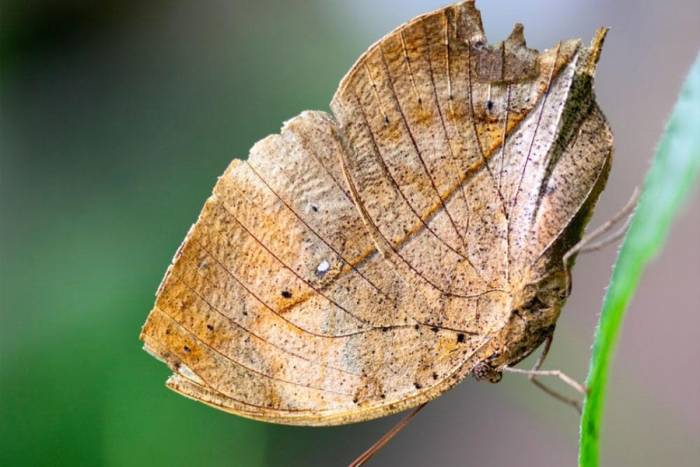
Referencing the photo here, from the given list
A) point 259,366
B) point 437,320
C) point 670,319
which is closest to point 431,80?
point 437,320

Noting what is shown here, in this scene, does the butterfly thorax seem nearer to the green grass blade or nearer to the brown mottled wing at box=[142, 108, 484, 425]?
the brown mottled wing at box=[142, 108, 484, 425]

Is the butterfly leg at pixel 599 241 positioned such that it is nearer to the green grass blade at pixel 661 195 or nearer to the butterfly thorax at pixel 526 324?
the butterfly thorax at pixel 526 324

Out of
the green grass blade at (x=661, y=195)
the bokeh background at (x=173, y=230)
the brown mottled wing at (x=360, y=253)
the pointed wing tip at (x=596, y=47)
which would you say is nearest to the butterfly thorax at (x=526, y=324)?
the brown mottled wing at (x=360, y=253)

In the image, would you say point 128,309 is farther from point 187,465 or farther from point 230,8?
point 230,8

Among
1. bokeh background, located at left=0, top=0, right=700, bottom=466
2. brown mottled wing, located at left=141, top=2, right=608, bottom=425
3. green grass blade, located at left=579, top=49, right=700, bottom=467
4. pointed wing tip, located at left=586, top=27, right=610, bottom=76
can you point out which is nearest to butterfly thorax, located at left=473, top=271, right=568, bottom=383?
brown mottled wing, located at left=141, top=2, right=608, bottom=425

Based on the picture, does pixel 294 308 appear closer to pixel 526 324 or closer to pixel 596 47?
pixel 526 324
